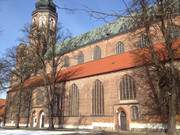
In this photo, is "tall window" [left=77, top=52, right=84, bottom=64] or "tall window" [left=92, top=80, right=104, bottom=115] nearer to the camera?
"tall window" [left=92, top=80, right=104, bottom=115]

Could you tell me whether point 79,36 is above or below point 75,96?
above

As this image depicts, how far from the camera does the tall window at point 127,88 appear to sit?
95.1ft

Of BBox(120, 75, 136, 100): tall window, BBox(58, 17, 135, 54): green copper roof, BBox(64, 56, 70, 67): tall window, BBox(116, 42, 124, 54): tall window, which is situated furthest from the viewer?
BBox(64, 56, 70, 67): tall window

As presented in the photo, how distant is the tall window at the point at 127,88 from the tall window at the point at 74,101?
766 centimetres

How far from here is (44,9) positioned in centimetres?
5691

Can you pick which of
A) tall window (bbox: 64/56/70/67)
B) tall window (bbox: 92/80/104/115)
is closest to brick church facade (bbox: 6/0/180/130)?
tall window (bbox: 92/80/104/115)

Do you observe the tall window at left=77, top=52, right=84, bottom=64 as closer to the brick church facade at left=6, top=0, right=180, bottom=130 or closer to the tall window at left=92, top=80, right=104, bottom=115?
the brick church facade at left=6, top=0, right=180, bottom=130

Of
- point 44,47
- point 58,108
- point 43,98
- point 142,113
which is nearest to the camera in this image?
point 142,113

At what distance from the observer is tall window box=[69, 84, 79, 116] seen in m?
35.1

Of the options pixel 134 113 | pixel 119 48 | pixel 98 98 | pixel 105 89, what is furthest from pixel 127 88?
pixel 119 48

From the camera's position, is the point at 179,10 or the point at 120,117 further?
the point at 120,117

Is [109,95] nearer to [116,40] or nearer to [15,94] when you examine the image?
[116,40]

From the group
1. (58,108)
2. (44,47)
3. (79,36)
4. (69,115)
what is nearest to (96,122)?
(69,115)

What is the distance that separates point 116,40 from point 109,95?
10.6m
